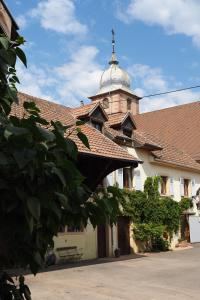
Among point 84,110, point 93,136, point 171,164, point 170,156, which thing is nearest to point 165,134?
point 170,156

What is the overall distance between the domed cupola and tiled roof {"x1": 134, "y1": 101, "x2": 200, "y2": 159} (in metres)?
13.6

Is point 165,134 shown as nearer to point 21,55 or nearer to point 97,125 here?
point 97,125

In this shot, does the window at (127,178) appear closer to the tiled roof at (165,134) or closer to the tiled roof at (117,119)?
the tiled roof at (165,134)

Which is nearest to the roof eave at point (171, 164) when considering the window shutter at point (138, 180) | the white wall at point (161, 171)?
the white wall at point (161, 171)

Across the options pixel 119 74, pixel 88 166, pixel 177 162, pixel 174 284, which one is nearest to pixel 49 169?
pixel 88 166

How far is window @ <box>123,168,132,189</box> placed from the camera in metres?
22.9

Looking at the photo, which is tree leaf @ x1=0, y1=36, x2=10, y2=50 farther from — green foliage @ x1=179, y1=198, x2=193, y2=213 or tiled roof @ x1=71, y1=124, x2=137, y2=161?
green foliage @ x1=179, y1=198, x2=193, y2=213

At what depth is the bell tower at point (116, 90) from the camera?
168ft

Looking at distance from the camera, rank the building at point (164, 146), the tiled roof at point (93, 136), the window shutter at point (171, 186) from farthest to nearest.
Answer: the window shutter at point (171, 186), the building at point (164, 146), the tiled roof at point (93, 136)

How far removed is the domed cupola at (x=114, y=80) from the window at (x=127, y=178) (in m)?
30.7

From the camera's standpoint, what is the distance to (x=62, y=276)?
13664 millimetres

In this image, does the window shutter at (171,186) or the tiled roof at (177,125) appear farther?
the tiled roof at (177,125)

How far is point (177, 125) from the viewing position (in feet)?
121

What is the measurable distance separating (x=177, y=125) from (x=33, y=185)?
118 ft
